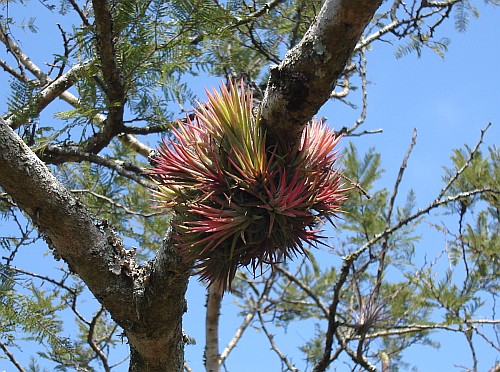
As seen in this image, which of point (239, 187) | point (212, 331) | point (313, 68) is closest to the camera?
point (313, 68)

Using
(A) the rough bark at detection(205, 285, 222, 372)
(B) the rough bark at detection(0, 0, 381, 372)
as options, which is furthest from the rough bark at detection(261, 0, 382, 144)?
(A) the rough bark at detection(205, 285, 222, 372)

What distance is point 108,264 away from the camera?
79.7 inches

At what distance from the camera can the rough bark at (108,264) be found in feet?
6.05

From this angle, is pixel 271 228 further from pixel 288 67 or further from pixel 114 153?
pixel 114 153

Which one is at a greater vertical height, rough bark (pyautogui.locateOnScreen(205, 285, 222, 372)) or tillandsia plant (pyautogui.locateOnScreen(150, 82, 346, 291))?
rough bark (pyautogui.locateOnScreen(205, 285, 222, 372))

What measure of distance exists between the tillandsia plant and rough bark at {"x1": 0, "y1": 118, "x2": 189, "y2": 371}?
0.27 m

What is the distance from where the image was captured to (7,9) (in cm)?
346

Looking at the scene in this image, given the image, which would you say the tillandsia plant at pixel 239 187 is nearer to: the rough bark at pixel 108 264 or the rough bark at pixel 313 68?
the rough bark at pixel 313 68

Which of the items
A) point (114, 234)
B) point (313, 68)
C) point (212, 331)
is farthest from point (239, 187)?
point (212, 331)

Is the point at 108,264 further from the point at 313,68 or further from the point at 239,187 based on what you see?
the point at 313,68

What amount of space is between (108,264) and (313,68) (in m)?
0.90

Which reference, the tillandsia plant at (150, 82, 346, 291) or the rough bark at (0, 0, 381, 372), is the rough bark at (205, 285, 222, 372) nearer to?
the rough bark at (0, 0, 381, 372)

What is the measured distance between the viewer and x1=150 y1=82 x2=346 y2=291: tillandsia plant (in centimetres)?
161

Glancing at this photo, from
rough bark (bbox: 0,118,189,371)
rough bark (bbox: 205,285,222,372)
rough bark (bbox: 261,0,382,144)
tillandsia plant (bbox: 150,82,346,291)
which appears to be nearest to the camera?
rough bark (bbox: 261,0,382,144)
